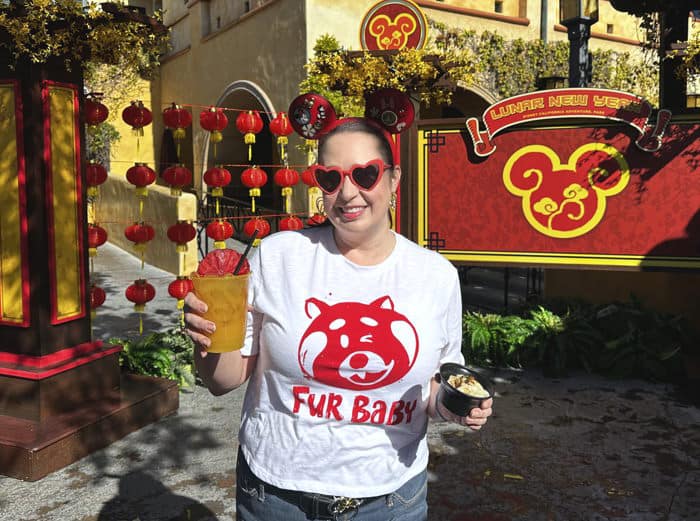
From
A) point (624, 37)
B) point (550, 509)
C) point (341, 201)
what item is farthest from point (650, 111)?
point (624, 37)

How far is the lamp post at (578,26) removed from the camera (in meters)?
8.12

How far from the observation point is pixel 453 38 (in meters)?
15.7

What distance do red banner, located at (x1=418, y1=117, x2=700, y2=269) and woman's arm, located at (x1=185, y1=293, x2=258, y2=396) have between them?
607 cm

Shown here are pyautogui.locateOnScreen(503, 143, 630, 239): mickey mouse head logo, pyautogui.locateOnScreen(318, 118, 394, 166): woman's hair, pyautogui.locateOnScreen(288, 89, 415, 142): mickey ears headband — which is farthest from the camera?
pyautogui.locateOnScreen(503, 143, 630, 239): mickey mouse head logo

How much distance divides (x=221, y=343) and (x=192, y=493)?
2.90m

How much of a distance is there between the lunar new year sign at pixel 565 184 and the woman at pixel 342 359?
5.75 m

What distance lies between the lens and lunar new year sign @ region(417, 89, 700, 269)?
7.15m

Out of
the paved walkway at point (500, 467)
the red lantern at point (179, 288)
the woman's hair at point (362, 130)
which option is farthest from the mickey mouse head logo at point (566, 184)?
the woman's hair at point (362, 130)

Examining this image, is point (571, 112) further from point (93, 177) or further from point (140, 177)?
point (93, 177)

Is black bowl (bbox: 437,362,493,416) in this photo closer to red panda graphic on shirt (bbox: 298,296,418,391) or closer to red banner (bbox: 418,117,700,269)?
red panda graphic on shirt (bbox: 298,296,418,391)

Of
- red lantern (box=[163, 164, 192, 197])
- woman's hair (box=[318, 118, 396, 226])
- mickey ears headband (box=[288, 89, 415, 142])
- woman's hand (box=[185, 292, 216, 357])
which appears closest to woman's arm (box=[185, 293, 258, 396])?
woman's hand (box=[185, 292, 216, 357])

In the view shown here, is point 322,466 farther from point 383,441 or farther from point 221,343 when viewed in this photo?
point 221,343

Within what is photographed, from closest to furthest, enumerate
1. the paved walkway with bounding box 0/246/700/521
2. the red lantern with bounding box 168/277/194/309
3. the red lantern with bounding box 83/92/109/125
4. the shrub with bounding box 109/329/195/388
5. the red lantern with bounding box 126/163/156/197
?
1. the paved walkway with bounding box 0/246/700/521
2. the red lantern with bounding box 83/92/109/125
3. the shrub with bounding box 109/329/195/388
4. the red lantern with bounding box 126/163/156/197
5. the red lantern with bounding box 168/277/194/309

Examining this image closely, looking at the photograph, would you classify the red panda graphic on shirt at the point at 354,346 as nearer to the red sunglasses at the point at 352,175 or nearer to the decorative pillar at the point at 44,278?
the red sunglasses at the point at 352,175
